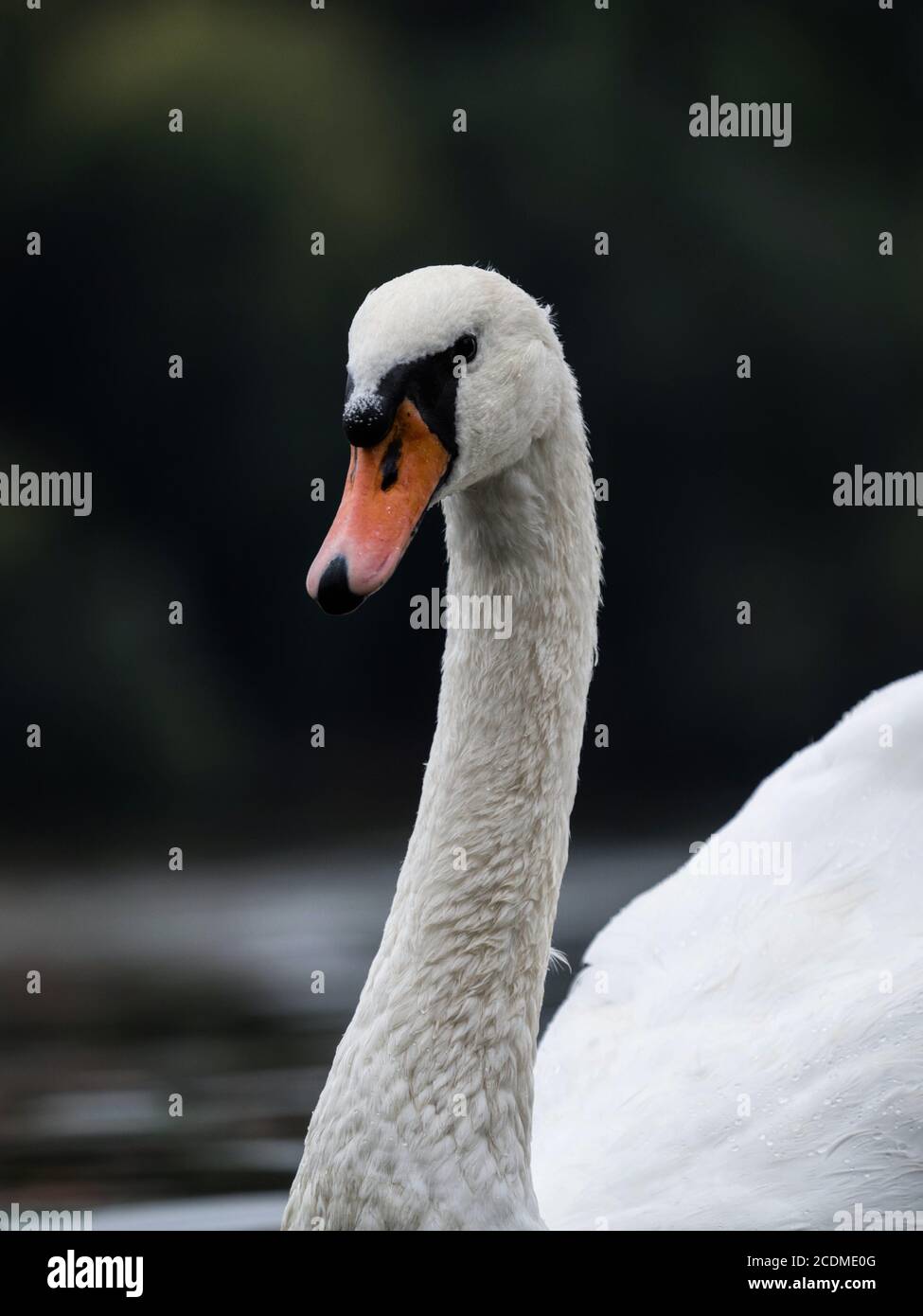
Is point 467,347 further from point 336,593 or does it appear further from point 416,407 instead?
point 336,593

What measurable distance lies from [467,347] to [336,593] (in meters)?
0.30

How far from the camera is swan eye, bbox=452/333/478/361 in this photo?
2.07m

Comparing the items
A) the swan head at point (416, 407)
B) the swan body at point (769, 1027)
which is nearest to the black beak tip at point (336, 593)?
the swan head at point (416, 407)

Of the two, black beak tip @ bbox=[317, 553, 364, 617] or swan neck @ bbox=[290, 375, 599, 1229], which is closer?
black beak tip @ bbox=[317, 553, 364, 617]

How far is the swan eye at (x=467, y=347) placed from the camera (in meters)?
2.07

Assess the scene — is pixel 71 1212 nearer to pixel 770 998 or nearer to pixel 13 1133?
pixel 13 1133

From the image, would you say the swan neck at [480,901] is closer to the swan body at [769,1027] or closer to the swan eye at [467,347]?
the swan eye at [467,347]

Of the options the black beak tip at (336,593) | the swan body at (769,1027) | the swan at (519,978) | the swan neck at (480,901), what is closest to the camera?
the black beak tip at (336,593)

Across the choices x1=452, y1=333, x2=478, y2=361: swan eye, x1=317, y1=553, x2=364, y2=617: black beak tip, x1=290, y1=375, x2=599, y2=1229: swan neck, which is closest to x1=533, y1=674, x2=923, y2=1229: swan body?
x1=290, y1=375, x2=599, y2=1229: swan neck

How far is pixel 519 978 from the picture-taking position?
2270 mm

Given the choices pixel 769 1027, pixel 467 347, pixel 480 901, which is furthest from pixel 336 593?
pixel 769 1027

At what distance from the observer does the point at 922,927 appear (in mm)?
2820

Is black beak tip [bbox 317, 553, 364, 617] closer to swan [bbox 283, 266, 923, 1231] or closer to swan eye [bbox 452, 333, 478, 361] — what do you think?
swan [bbox 283, 266, 923, 1231]

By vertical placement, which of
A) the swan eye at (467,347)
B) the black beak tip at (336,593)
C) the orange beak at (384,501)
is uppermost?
the swan eye at (467,347)
